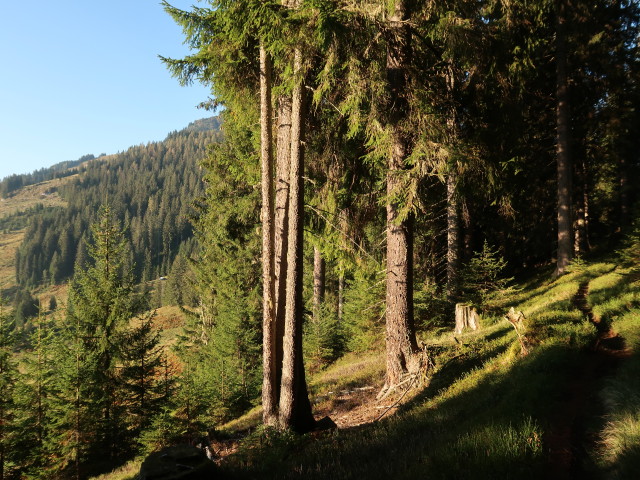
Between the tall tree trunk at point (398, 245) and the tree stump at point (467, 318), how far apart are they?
16.5 ft

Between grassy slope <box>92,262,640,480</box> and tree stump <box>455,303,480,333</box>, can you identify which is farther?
tree stump <box>455,303,480,333</box>

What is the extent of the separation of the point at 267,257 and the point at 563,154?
15.0m

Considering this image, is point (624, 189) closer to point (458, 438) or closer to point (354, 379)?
point (354, 379)

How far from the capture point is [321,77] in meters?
7.68

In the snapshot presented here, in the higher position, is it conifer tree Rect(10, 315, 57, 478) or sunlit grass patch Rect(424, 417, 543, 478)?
sunlit grass patch Rect(424, 417, 543, 478)

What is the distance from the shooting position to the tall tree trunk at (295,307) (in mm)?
8078

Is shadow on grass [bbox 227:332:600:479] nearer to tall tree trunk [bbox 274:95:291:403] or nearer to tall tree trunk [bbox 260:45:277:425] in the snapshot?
tall tree trunk [bbox 260:45:277:425]

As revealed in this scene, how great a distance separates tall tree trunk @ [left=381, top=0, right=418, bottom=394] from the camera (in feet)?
28.3

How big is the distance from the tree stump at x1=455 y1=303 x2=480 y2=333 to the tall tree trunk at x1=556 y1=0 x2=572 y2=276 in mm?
6574

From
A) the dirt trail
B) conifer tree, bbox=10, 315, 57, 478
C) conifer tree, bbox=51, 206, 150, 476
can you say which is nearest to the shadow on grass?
the dirt trail

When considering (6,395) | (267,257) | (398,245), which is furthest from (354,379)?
(6,395)

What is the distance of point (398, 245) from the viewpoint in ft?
29.5

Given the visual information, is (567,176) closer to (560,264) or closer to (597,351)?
(560,264)

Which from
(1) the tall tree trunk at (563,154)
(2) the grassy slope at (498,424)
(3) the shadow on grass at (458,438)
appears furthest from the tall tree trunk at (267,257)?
(1) the tall tree trunk at (563,154)
